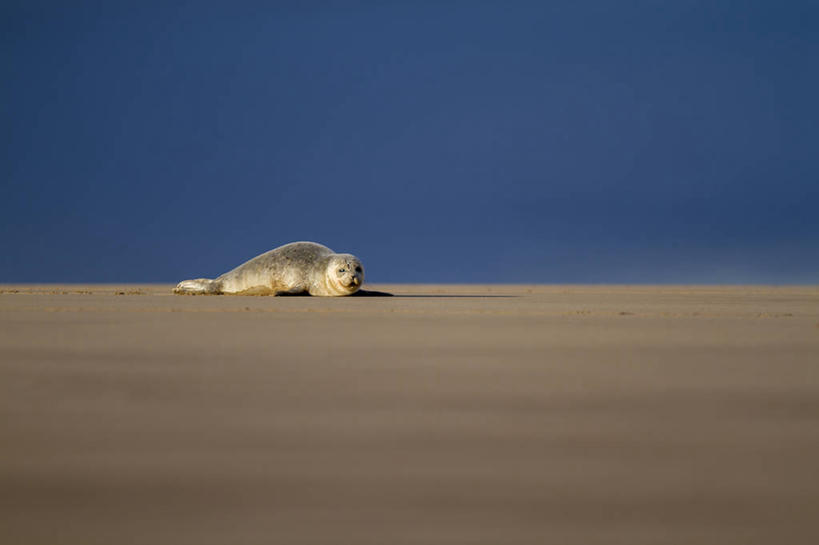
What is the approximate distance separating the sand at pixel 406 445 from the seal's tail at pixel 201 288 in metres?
12.6

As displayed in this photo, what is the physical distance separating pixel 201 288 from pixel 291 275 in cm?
220

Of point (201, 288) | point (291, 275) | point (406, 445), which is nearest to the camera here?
point (406, 445)

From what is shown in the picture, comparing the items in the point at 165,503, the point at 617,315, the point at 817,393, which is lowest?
the point at 165,503

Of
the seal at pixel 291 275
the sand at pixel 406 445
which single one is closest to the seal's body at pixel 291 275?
the seal at pixel 291 275

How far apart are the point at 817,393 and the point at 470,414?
1717mm

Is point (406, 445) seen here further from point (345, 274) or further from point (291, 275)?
point (291, 275)

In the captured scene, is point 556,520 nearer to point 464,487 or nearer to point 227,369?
point 464,487

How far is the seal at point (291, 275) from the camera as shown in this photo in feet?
52.9

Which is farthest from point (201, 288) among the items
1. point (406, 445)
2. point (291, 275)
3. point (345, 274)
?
point (406, 445)

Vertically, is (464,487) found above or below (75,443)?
below

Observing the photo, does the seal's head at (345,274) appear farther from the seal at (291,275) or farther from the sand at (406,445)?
the sand at (406,445)

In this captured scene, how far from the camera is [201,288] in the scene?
1762 centimetres

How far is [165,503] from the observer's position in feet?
6.55

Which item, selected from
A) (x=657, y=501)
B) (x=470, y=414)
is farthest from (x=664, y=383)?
(x=657, y=501)
